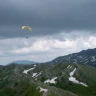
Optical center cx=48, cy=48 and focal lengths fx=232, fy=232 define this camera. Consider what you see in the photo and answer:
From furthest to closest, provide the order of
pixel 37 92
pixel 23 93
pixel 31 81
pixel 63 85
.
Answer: pixel 63 85 → pixel 31 81 → pixel 23 93 → pixel 37 92

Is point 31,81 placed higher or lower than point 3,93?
higher

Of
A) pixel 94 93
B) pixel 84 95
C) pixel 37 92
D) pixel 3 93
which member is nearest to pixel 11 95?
pixel 3 93

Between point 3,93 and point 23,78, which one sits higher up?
point 23,78

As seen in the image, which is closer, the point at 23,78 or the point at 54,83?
the point at 23,78

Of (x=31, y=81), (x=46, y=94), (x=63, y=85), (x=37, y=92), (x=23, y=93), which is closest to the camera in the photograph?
(x=46, y=94)

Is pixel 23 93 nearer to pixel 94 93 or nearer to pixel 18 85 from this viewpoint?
pixel 18 85

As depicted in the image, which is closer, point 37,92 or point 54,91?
point 54,91

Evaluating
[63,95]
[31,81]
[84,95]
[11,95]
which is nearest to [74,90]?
[84,95]

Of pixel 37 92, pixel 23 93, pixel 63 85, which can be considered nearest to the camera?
pixel 37 92

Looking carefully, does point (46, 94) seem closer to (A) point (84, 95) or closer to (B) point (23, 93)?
(B) point (23, 93)
